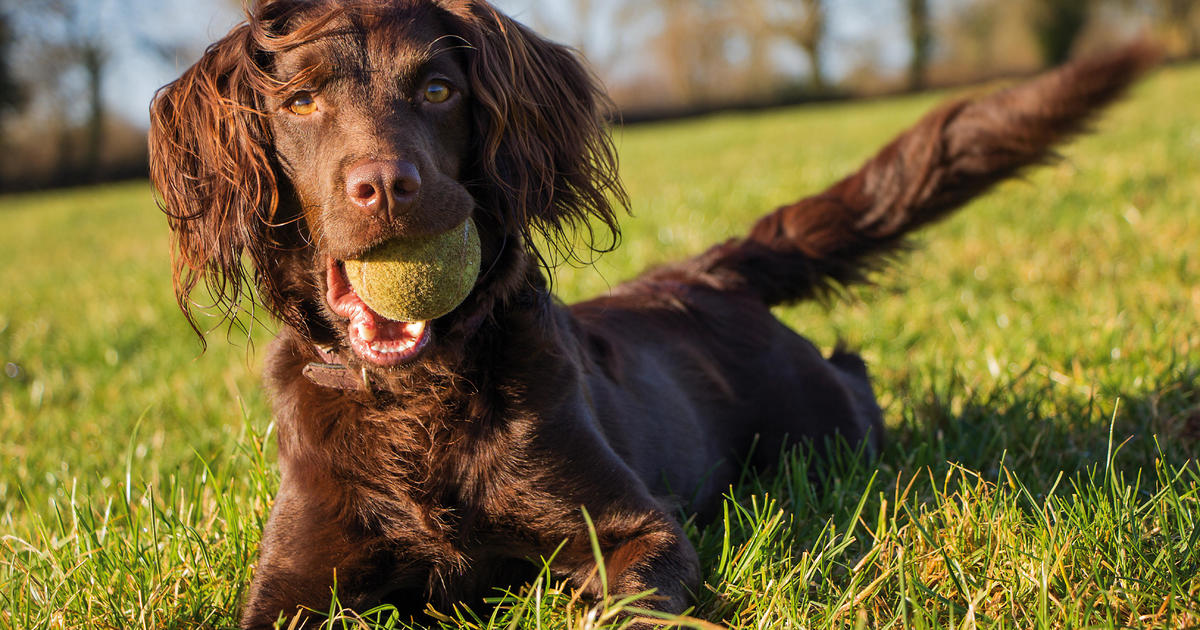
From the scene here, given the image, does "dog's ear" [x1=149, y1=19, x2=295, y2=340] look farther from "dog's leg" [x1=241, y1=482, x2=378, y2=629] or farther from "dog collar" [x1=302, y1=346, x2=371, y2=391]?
"dog's leg" [x1=241, y1=482, x2=378, y2=629]

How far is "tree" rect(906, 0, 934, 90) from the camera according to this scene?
146 ft

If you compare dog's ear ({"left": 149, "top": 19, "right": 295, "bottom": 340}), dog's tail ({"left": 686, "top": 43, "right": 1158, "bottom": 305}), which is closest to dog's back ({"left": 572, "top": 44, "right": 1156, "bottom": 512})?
dog's tail ({"left": 686, "top": 43, "right": 1158, "bottom": 305})

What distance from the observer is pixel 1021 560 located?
1.98 m

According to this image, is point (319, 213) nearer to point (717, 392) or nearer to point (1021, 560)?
point (717, 392)

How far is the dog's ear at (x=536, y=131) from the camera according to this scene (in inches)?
93.0

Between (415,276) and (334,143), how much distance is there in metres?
0.37

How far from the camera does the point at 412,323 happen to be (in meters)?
2.18

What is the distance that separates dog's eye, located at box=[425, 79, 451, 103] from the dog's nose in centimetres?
38

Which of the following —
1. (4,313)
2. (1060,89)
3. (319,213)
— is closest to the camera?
(319,213)

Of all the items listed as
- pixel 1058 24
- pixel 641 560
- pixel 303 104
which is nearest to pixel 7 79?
pixel 303 104

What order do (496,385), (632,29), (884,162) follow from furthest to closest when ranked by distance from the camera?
(632,29)
(884,162)
(496,385)

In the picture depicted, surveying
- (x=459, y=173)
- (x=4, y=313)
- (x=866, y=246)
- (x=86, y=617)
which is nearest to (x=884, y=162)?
(x=866, y=246)

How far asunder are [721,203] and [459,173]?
5.82m

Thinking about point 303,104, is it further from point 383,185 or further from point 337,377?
point 337,377
